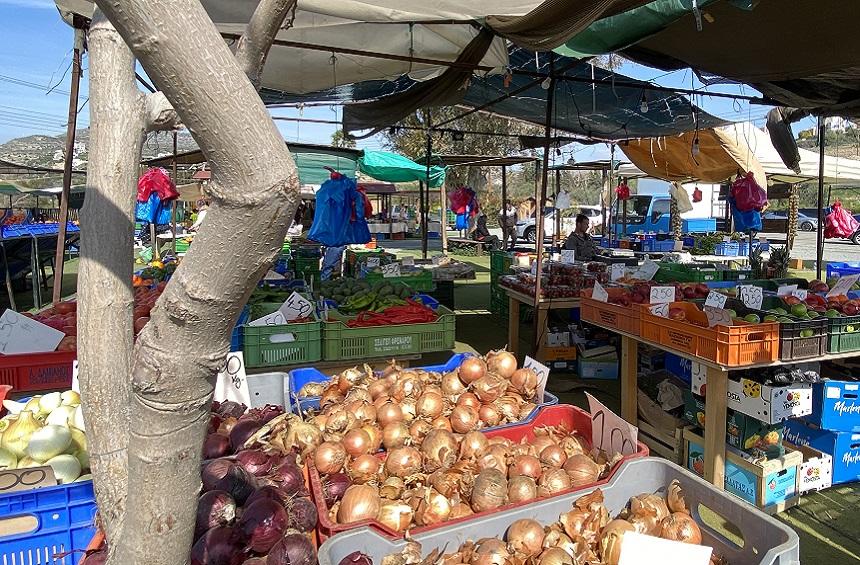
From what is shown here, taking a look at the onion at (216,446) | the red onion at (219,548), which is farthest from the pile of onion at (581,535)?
the onion at (216,446)

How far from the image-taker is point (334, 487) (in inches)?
85.7

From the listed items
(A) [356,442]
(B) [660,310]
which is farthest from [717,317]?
(A) [356,442]

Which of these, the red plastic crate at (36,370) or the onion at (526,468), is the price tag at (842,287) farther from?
the red plastic crate at (36,370)

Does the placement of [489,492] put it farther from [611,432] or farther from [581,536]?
[611,432]

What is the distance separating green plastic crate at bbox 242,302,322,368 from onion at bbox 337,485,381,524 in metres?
2.37

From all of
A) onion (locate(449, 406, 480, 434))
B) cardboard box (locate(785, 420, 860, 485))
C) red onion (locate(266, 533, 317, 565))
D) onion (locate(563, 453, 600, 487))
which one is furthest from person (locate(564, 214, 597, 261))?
red onion (locate(266, 533, 317, 565))

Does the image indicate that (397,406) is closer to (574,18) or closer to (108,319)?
(108,319)

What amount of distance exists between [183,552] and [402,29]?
14.6ft

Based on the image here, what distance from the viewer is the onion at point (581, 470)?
2.23 meters

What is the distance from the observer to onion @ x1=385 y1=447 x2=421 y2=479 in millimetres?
2320

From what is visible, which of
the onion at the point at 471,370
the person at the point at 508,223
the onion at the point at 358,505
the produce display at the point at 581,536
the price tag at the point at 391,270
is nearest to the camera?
the produce display at the point at 581,536

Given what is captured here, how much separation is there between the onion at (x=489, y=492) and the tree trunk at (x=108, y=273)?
143 cm

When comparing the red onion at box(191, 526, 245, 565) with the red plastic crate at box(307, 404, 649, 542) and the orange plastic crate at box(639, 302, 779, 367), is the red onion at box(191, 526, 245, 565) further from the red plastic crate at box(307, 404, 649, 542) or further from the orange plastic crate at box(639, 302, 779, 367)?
the orange plastic crate at box(639, 302, 779, 367)

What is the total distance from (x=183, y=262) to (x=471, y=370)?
2.55m
